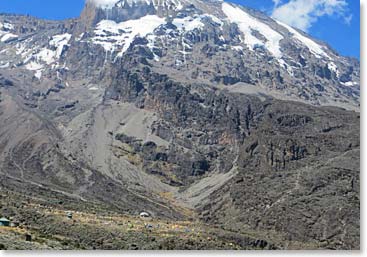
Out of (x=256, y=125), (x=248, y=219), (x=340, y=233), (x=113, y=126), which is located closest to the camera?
(x=340, y=233)

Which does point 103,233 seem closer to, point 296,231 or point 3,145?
point 296,231

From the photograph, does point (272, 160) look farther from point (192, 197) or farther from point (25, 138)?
point (25, 138)

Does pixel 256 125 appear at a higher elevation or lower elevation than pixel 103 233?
higher

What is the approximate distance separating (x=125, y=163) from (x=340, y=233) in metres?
Result: 83.8

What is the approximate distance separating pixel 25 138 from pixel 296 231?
3672 inches

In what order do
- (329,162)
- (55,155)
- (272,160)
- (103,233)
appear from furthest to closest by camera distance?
(55,155), (272,160), (329,162), (103,233)

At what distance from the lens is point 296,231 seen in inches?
3467

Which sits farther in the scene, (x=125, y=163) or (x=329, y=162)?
(x=125, y=163)

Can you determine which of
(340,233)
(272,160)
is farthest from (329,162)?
(340,233)

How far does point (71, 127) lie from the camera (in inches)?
7082

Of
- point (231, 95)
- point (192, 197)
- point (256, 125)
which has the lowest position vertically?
point (192, 197)

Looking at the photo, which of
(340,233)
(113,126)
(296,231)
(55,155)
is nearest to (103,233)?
(340,233)

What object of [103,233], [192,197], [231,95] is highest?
[231,95]

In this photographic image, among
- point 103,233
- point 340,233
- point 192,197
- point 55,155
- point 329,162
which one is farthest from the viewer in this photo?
point 55,155
